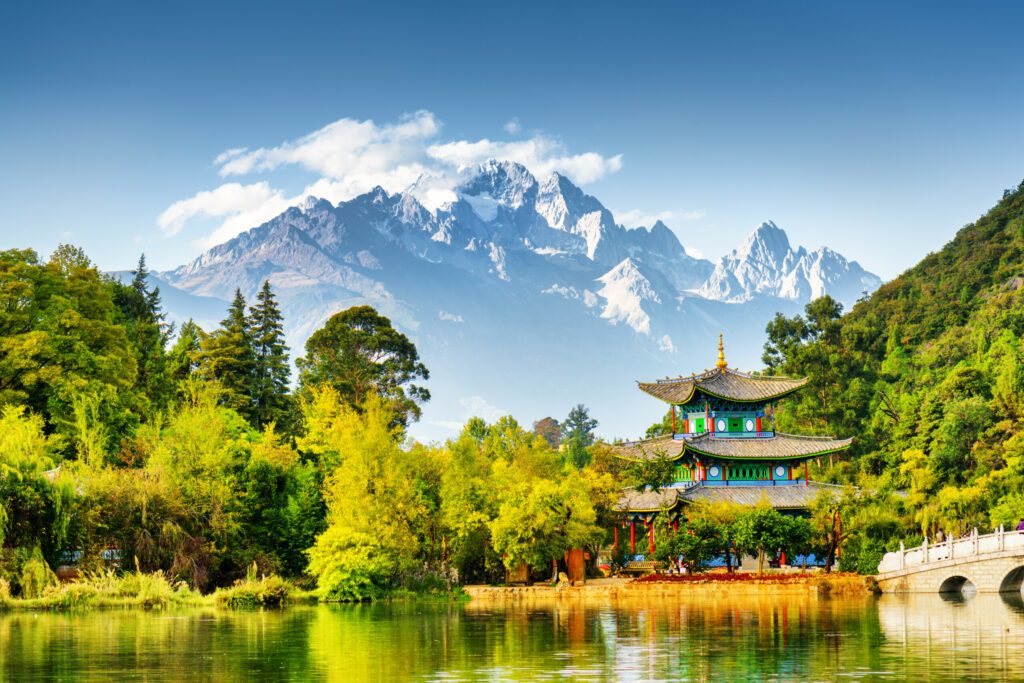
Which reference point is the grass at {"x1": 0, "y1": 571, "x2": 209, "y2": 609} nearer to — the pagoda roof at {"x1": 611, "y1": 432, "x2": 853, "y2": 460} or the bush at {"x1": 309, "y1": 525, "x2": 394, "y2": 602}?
the bush at {"x1": 309, "y1": 525, "x2": 394, "y2": 602}

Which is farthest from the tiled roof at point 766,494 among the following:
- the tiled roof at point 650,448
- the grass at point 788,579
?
the grass at point 788,579

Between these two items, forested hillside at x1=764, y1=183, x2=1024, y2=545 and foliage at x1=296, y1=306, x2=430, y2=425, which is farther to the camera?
foliage at x1=296, y1=306, x2=430, y2=425

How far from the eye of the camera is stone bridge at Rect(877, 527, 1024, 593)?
107 ft

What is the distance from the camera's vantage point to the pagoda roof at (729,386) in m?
46.7

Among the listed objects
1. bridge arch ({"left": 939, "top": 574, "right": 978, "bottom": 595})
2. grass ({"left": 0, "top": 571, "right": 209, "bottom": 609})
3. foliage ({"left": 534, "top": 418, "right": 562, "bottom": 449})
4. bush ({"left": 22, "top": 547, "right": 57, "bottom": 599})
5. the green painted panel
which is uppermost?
foliage ({"left": 534, "top": 418, "right": 562, "bottom": 449})

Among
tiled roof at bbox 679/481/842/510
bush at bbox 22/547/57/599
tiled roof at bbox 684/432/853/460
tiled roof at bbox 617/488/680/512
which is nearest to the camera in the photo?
bush at bbox 22/547/57/599

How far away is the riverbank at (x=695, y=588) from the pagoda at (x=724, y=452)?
14.1ft

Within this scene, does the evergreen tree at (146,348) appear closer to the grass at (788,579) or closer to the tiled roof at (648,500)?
the tiled roof at (648,500)

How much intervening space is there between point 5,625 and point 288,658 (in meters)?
8.59

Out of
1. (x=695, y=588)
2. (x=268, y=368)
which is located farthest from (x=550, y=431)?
(x=695, y=588)

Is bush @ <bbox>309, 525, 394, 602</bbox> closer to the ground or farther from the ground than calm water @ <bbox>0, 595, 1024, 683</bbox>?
farther from the ground

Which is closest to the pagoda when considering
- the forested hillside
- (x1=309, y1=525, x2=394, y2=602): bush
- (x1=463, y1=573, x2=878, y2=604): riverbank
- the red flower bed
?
the forested hillside

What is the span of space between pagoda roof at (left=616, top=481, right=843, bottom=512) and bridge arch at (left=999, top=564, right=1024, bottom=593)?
7818 mm

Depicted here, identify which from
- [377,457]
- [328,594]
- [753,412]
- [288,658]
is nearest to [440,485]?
[377,457]
